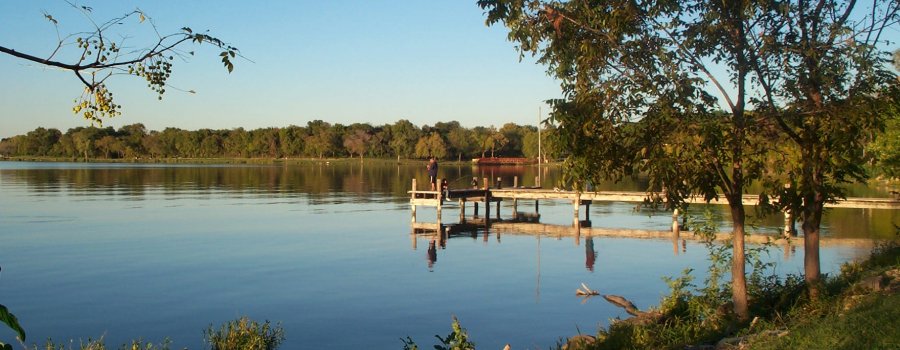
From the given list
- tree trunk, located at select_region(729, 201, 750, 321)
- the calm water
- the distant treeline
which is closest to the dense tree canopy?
tree trunk, located at select_region(729, 201, 750, 321)

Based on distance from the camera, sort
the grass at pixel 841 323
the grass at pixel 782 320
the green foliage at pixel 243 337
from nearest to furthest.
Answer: the grass at pixel 841 323
the grass at pixel 782 320
the green foliage at pixel 243 337

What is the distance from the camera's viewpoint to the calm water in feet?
51.8

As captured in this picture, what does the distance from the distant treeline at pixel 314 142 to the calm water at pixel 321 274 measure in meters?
113

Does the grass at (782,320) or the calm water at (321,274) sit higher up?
the grass at (782,320)

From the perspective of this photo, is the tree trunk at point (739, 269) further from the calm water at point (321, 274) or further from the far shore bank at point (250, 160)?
the far shore bank at point (250, 160)

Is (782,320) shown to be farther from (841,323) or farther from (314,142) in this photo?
(314,142)

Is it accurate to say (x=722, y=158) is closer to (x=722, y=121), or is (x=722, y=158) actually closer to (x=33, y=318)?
(x=722, y=121)

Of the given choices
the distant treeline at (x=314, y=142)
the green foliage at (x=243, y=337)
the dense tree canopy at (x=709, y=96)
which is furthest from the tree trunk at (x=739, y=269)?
the distant treeline at (x=314, y=142)

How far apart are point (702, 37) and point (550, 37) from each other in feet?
7.19

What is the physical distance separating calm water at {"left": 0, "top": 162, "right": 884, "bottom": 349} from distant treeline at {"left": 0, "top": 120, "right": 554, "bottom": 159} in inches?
4433

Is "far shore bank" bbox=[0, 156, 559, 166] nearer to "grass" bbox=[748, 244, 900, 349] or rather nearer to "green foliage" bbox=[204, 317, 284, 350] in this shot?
"green foliage" bbox=[204, 317, 284, 350]

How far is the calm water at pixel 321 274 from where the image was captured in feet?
51.8

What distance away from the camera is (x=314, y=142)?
168 m

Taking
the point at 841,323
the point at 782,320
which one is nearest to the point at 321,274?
the point at 782,320
